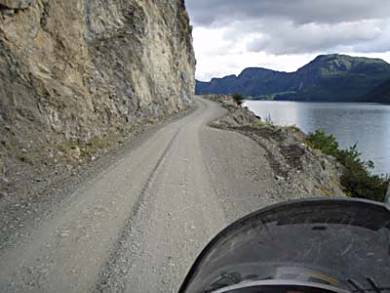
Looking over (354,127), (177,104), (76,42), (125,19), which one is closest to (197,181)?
(76,42)

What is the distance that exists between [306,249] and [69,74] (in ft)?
47.8

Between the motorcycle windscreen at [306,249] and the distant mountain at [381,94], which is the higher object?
the motorcycle windscreen at [306,249]

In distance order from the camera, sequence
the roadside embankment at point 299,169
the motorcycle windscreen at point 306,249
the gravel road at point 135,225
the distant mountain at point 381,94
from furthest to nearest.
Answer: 1. the distant mountain at point 381,94
2. the roadside embankment at point 299,169
3. the gravel road at point 135,225
4. the motorcycle windscreen at point 306,249

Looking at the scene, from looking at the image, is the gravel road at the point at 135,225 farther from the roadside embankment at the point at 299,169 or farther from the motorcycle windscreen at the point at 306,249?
the motorcycle windscreen at the point at 306,249

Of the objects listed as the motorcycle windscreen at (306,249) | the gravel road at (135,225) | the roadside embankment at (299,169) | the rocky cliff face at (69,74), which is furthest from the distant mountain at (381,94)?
the motorcycle windscreen at (306,249)

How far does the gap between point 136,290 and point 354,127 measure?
54732mm

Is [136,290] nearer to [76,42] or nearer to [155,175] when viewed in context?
[155,175]

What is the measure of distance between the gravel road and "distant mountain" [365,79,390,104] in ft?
468

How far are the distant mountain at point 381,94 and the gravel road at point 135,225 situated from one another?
14267 centimetres

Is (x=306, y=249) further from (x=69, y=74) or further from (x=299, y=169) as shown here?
(x=69, y=74)

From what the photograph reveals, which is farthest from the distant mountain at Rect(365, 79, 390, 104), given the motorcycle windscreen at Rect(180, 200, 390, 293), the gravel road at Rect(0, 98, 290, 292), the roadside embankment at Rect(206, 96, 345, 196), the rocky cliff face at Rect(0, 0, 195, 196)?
the motorcycle windscreen at Rect(180, 200, 390, 293)

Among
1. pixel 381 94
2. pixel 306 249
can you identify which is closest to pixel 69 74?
pixel 306 249

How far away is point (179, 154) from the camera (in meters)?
15.7

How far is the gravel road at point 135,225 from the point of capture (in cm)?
584
